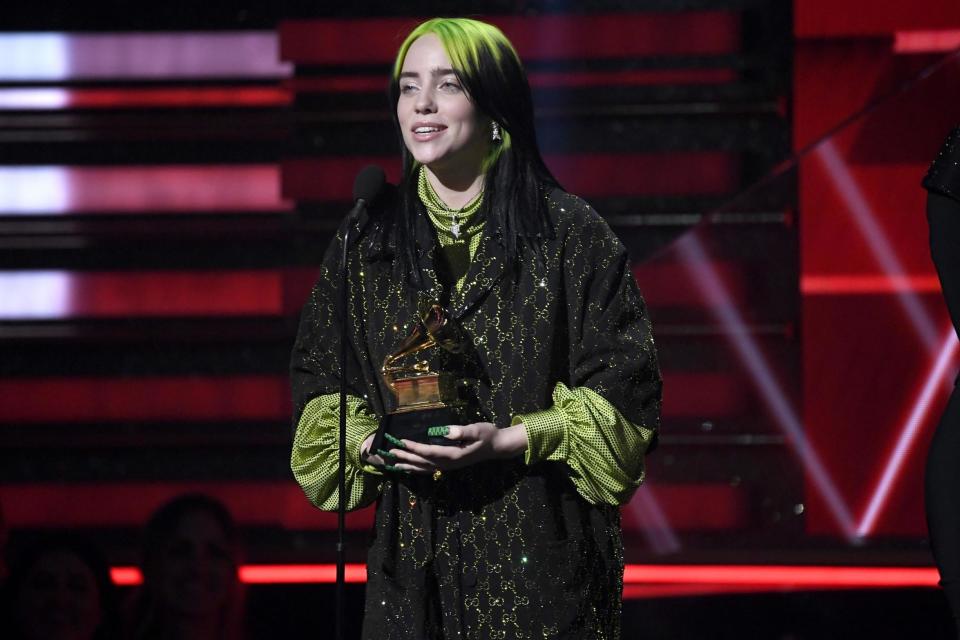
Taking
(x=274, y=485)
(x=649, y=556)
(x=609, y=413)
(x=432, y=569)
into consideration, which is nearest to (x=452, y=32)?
(x=609, y=413)

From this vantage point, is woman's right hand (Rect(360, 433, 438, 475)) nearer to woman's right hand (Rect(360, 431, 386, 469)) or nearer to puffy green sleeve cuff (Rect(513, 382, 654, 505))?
woman's right hand (Rect(360, 431, 386, 469))

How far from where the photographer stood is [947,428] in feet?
5.52

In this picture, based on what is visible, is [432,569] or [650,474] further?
[650,474]

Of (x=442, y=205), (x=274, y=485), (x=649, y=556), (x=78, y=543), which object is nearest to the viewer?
(x=442, y=205)

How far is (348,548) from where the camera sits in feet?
10.3

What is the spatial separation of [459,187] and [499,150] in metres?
0.07

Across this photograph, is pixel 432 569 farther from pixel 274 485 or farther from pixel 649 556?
pixel 274 485

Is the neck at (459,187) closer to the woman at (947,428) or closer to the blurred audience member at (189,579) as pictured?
the woman at (947,428)

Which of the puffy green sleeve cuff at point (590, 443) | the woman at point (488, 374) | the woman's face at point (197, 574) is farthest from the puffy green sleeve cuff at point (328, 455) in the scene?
the woman's face at point (197, 574)

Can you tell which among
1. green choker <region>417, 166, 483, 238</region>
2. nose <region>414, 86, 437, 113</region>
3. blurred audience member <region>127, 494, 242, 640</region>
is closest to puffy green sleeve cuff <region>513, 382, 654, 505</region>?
green choker <region>417, 166, 483, 238</region>

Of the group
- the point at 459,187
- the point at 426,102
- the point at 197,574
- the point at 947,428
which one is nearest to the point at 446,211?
the point at 459,187

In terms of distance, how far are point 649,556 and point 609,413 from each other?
4.82 ft

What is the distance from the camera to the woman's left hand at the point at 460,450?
1606mm

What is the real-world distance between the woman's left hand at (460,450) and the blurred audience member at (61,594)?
4.11 ft
